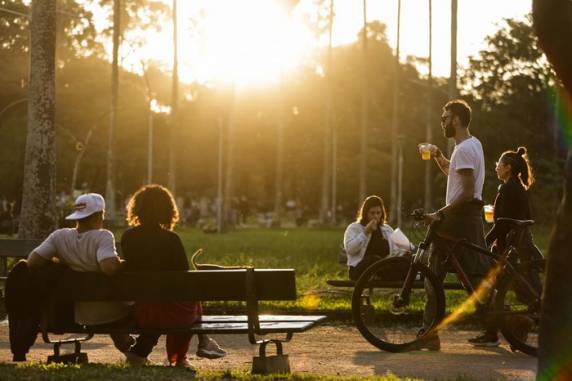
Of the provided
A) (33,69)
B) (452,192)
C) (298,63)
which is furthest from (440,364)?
(298,63)

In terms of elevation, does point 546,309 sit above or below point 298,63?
below

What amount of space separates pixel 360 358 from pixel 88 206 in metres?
2.87

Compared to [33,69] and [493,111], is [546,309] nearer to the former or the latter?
[33,69]

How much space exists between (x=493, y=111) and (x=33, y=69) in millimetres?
46714

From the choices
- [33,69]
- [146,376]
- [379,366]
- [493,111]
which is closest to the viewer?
[146,376]

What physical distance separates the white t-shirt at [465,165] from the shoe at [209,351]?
7.87 feet

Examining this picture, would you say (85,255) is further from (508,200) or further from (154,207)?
(508,200)

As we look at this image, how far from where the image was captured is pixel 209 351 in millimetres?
10430

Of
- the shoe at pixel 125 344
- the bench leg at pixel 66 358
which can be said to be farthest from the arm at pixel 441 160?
the bench leg at pixel 66 358

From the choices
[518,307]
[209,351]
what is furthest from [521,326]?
[209,351]

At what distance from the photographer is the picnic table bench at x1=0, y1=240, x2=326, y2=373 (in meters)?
9.03

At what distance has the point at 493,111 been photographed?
62.8 m

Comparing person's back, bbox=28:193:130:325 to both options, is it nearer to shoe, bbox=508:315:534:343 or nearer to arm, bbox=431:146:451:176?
arm, bbox=431:146:451:176

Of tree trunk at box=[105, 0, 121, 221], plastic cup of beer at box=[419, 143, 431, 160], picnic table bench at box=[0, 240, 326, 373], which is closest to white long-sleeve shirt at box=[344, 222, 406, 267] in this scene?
plastic cup of beer at box=[419, 143, 431, 160]
